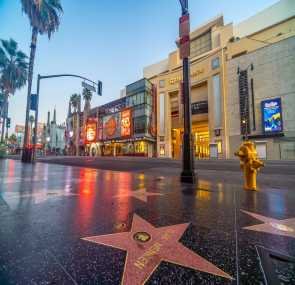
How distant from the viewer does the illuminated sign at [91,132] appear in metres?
45.2

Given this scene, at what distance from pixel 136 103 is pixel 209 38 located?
71.3 feet

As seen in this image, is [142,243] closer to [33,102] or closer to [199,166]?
[199,166]

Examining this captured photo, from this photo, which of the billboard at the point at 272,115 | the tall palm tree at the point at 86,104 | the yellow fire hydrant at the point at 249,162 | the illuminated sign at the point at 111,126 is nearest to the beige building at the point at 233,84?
the billboard at the point at 272,115

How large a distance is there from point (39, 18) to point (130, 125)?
2289cm

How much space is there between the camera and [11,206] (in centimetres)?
247

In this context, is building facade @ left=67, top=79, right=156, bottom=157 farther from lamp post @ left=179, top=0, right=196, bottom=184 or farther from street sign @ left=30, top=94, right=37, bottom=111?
lamp post @ left=179, top=0, right=196, bottom=184

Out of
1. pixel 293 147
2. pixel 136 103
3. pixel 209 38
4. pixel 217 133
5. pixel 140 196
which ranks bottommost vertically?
pixel 140 196

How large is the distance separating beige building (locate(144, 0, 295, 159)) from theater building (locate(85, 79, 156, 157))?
7.04ft

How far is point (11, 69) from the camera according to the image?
24266 millimetres

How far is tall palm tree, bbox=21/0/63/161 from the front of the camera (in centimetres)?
1538

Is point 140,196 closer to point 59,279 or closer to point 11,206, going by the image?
point 11,206

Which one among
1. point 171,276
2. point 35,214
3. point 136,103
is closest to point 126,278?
point 171,276

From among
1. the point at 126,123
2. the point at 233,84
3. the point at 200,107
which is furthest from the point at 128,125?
the point at 233,84

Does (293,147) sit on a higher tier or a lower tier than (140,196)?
higher
